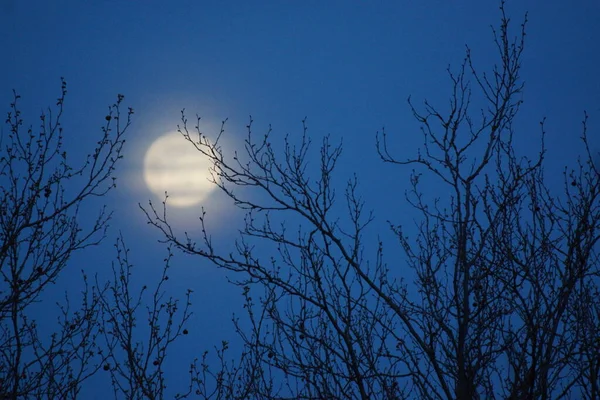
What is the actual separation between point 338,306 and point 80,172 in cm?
290

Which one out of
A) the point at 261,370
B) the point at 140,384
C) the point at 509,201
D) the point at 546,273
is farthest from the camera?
the point at 261,370

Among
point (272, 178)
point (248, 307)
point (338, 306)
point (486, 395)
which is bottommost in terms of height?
point (486, 395)

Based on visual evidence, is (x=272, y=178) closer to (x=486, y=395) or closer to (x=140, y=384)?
(x=140, y=384)

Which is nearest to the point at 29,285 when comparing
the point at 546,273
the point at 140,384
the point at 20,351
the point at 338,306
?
the point at 20,351

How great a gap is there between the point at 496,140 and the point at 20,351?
509 cm

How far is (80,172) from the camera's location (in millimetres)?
4863

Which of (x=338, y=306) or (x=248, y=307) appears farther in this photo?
(x=248, y=307)

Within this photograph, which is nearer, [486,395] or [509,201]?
[509,201]

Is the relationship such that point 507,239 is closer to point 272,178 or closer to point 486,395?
point 486,395

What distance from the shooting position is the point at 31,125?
488 centimetres

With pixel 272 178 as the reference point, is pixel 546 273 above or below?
below

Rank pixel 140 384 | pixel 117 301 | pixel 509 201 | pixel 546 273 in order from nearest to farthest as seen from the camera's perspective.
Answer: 1. pixel 509 201
2. pixel 546 273
3. pixel 140 384
4. pixel 117 301

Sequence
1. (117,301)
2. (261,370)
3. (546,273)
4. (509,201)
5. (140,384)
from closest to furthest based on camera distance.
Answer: (509,201) < (546,273) < (140,384) < (117,301) < (261,370)

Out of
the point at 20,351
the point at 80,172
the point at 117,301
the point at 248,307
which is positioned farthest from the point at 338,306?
the point at 20,351
